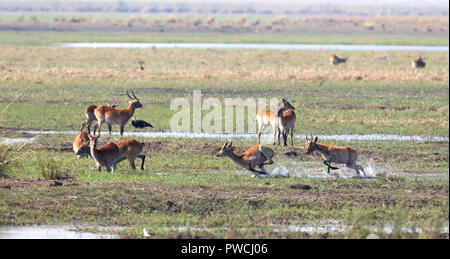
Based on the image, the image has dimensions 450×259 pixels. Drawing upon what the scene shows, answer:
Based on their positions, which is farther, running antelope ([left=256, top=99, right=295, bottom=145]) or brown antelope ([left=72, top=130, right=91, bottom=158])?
running antelope ([left=256, top=99, right=295, bottom=145])

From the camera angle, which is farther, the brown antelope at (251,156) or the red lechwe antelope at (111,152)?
the brown antelope at (251,156)

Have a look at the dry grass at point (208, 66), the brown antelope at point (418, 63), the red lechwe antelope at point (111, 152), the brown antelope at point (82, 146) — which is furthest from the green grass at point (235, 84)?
the red lechwe antelope at point (111, 152)

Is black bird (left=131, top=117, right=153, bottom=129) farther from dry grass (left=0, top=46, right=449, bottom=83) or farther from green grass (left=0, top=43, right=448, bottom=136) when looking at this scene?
dry grass (left=0, top=46, right=449, bottom=83)

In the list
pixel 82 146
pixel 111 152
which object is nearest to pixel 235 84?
pixel 82 146

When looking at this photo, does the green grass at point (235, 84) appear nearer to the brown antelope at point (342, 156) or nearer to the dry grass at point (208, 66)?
the dry grass at point (208, 66)

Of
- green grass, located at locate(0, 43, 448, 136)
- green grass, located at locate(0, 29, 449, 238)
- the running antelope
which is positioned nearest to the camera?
green grass, located at locate(0, 29, 449, 238)

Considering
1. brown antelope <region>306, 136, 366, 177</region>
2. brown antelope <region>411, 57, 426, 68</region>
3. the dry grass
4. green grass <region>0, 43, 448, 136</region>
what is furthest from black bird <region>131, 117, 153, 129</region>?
brown antelope <region>411, 57, 426, 68</region>

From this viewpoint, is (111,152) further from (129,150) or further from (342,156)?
(342,156)

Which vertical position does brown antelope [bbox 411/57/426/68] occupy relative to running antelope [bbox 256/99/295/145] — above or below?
below

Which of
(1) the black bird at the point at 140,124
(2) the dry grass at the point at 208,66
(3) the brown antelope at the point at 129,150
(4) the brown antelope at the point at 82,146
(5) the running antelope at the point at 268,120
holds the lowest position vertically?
(2) the dry grass at the point at 208,66

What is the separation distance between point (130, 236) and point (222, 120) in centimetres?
1119
